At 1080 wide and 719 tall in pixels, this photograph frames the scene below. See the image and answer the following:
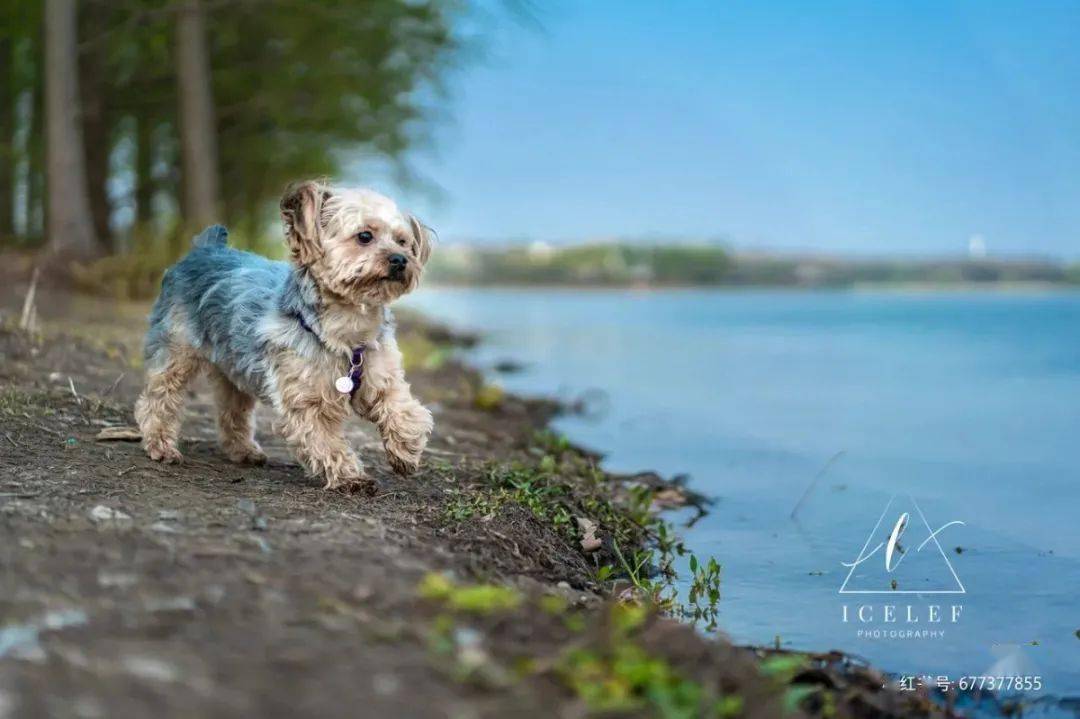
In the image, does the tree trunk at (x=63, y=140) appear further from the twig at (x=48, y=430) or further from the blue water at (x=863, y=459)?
the twig at (x=48, y=430)

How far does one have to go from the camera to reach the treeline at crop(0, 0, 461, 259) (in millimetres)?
17562

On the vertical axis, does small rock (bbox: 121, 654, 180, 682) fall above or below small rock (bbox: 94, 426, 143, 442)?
below

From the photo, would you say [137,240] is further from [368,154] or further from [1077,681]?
[1077,681]

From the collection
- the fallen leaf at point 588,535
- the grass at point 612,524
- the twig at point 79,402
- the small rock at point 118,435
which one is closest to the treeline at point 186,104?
the twig at point 79,402

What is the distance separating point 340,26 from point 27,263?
5777 millimetres

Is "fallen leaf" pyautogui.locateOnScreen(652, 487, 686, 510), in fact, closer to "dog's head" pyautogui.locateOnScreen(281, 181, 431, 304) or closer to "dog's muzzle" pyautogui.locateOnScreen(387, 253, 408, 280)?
"dog's head" pyautogui.locateOnScreen(281, 181, 431, 304)

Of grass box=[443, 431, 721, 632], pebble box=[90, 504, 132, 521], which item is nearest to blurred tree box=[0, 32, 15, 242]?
grass box=[443, 431, 721, 632]

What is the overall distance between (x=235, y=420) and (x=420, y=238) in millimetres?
1609

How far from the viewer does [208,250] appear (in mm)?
7086

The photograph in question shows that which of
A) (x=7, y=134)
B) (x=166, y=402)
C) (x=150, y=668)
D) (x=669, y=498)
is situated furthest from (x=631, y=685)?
(x=7, y=134)

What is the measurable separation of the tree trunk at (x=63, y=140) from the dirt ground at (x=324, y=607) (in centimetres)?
1106

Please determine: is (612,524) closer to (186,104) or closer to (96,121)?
(186,104)

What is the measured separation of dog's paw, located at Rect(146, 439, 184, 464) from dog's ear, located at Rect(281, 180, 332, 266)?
1383mm

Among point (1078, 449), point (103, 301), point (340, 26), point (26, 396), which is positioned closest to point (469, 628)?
point (26, 396)
